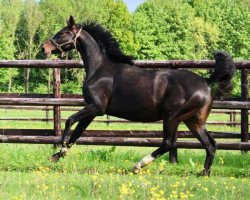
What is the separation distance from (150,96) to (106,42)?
1.29 meters

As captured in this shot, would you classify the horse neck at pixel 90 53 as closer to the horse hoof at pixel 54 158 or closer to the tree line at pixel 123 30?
the horse hoof at pixel 54 158

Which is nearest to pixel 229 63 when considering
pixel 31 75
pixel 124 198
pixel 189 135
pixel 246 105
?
pixel 246 105

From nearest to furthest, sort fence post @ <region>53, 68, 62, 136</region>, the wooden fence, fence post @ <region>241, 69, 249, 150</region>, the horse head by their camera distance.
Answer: the horse head < the wooden fence < fence post @ <region>241, 69, 249, 150</region> < fence post @ <region>53, 68, 62, 136</region>

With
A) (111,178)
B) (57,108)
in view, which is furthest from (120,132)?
(111,178)

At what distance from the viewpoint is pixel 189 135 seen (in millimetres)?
10102

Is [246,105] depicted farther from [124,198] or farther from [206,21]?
[206,21]

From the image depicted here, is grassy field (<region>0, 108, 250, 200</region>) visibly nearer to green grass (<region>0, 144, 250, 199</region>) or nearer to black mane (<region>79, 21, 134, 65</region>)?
green grass (<region>0, 144, 250, 199</region>)

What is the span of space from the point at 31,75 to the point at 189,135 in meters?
59.4

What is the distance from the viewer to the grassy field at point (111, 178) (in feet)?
21.7

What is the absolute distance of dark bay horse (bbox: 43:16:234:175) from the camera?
8547 millimetres

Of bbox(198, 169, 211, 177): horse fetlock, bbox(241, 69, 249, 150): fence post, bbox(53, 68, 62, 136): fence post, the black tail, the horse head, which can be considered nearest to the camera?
bbox(198, 169, 211, 177): horse fetlock

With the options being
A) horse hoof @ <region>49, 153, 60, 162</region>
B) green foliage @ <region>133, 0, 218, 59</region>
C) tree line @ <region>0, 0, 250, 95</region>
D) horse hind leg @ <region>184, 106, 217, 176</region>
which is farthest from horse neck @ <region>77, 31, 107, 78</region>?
green foliage @ <region>133, 0, 218, 59</region>

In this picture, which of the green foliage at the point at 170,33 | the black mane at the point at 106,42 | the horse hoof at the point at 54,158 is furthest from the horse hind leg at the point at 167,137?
the green foliage at the point at 170,33

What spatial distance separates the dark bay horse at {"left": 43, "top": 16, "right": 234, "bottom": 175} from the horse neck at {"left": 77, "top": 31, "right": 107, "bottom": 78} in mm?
15
